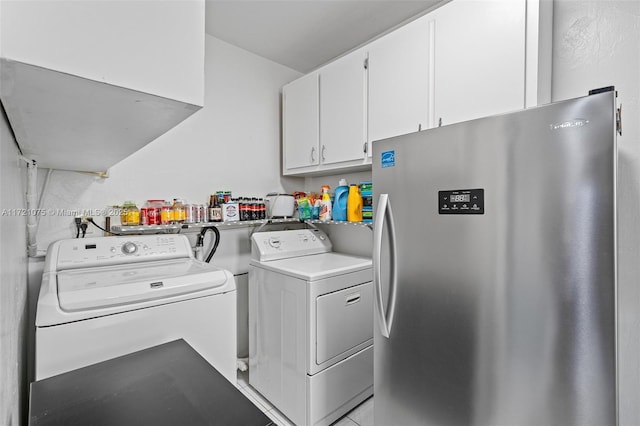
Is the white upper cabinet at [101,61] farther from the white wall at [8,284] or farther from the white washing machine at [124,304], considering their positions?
the white washing machine at [124,304]

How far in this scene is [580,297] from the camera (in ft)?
2.86

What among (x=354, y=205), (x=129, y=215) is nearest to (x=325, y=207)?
(x=354, y=205)

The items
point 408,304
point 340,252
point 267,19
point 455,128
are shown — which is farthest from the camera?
point 340,252

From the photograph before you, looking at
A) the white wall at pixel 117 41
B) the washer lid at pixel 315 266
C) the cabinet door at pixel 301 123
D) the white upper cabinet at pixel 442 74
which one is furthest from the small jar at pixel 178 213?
the white wall at pixel 117 41

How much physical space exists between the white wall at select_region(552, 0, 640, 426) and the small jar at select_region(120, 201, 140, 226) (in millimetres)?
2534

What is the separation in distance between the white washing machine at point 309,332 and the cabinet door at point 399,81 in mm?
983

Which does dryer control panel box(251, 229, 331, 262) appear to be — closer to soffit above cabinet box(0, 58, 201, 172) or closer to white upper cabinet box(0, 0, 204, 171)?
soffit above cabinet box(0, 58, 201, 172)

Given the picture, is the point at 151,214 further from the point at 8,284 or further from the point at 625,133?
the point at 625,133

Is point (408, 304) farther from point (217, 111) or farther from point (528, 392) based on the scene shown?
point (217, 111)

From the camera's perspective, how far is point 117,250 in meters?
1.62

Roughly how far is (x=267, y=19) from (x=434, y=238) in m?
1.92

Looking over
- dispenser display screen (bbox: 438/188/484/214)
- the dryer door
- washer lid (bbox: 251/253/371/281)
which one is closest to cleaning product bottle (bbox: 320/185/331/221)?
washer lid (bbox: 251/253/371/281)

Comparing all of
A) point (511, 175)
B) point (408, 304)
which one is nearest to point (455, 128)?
point (511, 175)

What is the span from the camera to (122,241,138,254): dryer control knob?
1.64 m
